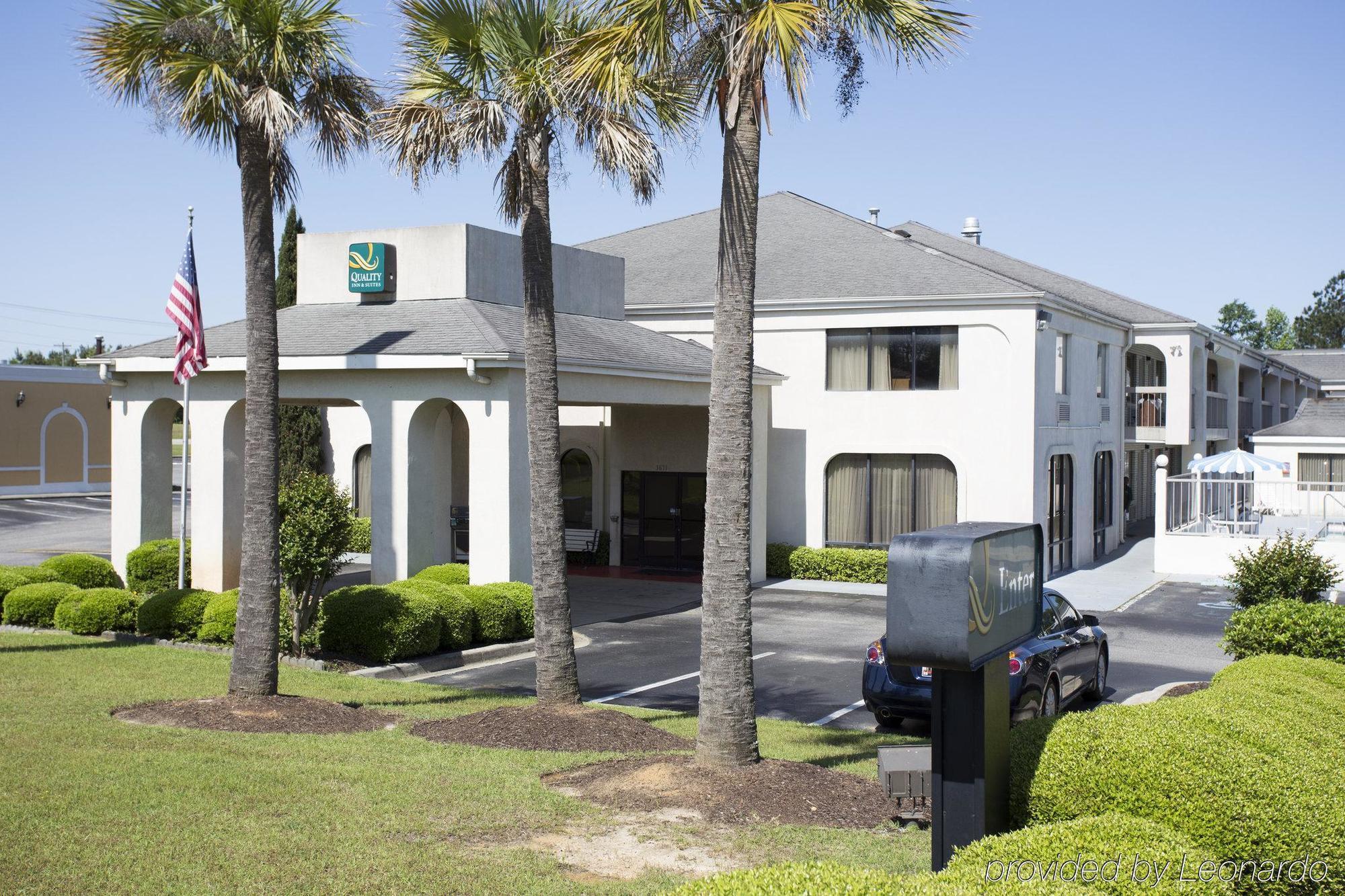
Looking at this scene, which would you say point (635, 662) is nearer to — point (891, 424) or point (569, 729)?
point (569, 729)

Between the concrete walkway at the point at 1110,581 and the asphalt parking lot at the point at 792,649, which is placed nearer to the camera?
the asphalt parking lot at the point at 792,649

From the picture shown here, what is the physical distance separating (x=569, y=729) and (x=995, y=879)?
6.53 meters

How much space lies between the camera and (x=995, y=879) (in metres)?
4.96

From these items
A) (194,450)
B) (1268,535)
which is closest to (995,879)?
(194,450)

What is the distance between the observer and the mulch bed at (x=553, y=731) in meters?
10.7

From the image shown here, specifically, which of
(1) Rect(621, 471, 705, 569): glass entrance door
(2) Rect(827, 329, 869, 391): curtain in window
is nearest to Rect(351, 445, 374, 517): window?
(1) Rect(621, 471, 705, 569): glass entrance door

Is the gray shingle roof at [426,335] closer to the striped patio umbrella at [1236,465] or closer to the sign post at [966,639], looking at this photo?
the sign post at [966,639]

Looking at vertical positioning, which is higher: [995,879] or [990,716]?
[990,716]

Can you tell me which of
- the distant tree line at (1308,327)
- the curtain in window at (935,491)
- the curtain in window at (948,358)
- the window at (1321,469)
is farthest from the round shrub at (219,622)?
the distant tree line at (1308,327)

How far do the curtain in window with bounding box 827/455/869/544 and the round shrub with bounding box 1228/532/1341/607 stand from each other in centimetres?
1289

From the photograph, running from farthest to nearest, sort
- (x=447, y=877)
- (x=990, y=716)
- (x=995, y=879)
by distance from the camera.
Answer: (x=447, y=877) < (x=990, y=716) < (x=995, y=879)

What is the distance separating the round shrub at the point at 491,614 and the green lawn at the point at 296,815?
18.9 feet

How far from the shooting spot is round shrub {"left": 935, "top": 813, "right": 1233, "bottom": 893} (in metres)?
4.92

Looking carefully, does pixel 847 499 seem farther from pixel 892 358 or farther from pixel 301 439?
pixel 301 439
